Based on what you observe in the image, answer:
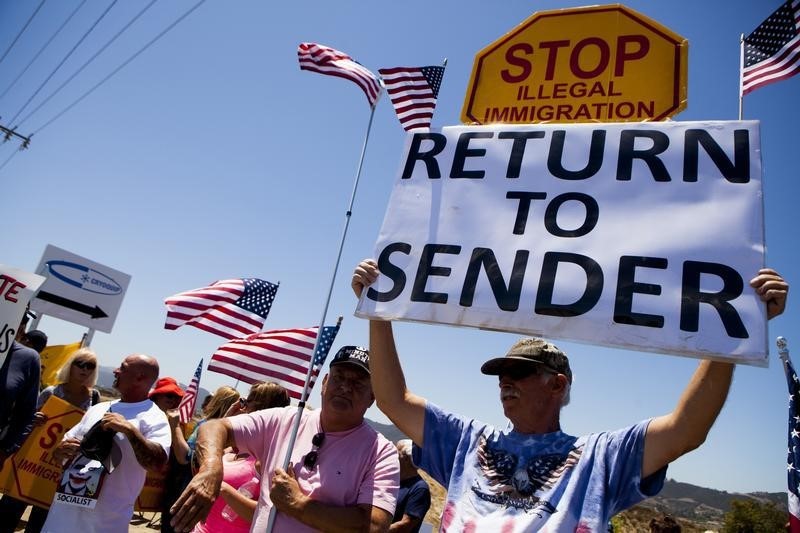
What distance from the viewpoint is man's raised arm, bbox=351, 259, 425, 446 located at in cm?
231

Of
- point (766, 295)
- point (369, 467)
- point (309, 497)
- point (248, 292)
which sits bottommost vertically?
point (309, 497)

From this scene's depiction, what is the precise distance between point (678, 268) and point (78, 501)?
402 cm

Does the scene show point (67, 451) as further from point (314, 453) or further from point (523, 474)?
point (523, 474)

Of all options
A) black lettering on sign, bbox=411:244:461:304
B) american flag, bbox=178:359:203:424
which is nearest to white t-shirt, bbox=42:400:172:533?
black lettering on sign, bbox=411:244:461:304

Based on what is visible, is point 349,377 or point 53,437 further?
point 53,437

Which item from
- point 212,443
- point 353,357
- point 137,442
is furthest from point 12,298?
point 353,357

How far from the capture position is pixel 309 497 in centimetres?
257

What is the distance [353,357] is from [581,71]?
2077mm

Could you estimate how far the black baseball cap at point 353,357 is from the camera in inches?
120

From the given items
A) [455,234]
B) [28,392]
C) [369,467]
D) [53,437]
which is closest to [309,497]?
[369,467]

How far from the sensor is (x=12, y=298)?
4.28 m

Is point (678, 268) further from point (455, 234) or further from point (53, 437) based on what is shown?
point (53, 437)

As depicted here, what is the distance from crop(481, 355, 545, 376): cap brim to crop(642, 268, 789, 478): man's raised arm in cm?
53

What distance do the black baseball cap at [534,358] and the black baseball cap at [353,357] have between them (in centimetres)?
98
